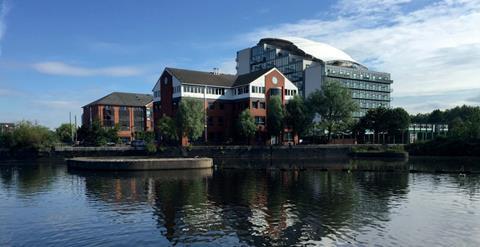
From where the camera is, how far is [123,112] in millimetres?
162125

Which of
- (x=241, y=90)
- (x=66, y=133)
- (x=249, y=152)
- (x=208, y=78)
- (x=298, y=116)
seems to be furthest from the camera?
(x=66, y=133)

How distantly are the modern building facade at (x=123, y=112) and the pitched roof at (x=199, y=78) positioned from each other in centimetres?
4284

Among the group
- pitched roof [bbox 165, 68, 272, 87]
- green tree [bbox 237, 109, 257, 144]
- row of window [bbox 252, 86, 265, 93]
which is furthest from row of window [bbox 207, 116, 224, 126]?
row of window [bbox 252, 86, 265, 93]

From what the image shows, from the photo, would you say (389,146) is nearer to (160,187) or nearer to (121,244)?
(160,187)

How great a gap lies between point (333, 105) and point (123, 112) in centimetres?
8234

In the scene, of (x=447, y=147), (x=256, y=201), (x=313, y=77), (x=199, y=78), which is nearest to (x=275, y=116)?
(x=199, y=78)

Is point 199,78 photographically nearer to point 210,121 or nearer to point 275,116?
point 210,121

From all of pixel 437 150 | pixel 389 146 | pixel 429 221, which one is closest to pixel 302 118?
pixel 389 146

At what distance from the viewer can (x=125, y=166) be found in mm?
72688

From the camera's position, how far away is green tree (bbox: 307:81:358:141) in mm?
120812

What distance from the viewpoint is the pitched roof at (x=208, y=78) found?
119312 mm

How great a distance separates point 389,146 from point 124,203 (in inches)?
3706

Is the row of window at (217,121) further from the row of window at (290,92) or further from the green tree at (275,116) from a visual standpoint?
the row of window at (290,92)

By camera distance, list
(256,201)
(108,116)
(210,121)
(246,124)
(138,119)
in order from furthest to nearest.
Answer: (138,119) < (108,116) < (210,121) < (246,124) < (256,201)
